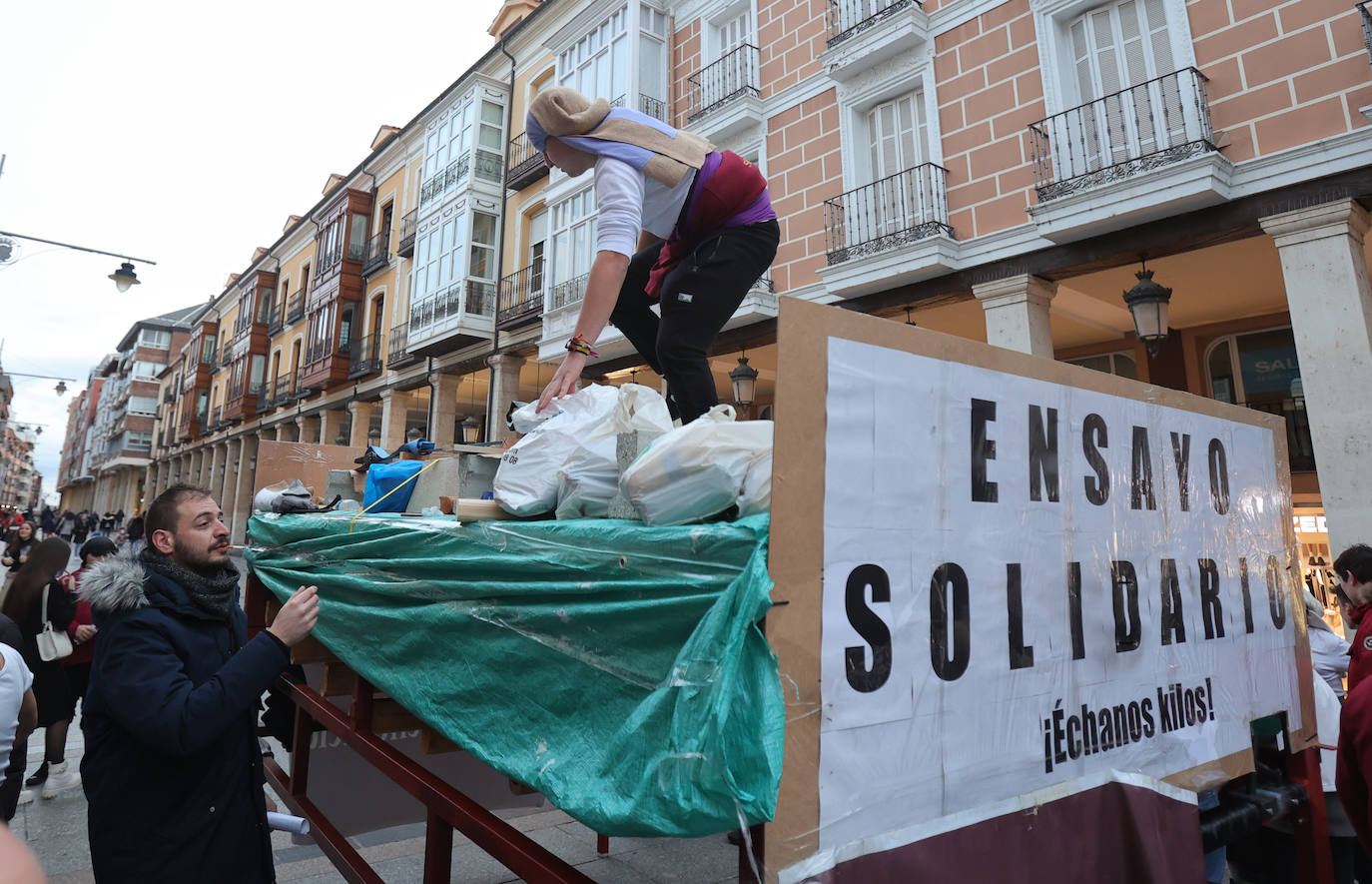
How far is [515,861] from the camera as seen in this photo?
155cm

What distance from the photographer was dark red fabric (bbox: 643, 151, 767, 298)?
8.40 feet

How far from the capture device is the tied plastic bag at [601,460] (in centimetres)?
191

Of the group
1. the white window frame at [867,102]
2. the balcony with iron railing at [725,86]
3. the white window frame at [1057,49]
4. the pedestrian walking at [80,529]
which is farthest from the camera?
the pedestrian walking at [80,529]

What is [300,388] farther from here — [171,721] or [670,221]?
[670,221]

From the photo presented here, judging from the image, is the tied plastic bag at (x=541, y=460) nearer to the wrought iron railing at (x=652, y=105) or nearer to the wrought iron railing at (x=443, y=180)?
the wrought iron railing at (x=652, y=105)

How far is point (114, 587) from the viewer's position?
2244 millimetres

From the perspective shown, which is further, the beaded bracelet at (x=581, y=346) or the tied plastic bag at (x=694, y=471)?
the beaded bracelet at (x=581, y=346)

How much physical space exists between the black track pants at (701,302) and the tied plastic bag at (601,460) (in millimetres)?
446

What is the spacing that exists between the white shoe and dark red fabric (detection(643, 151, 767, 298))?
19.5 feet

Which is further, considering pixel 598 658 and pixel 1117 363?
pixel 1117 363

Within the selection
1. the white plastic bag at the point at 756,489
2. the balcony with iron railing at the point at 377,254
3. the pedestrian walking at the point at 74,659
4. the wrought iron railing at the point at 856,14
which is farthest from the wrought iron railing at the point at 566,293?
the white plastic bag at the point at 756,489

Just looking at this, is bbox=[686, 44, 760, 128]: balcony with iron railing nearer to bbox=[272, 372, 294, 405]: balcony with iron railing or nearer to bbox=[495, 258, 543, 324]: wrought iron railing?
bbox=[495, 258, 543, 324]: wrought iron railing

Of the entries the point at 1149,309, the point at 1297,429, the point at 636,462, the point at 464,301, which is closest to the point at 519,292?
the point at 464,301

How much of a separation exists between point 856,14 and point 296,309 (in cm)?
2531
